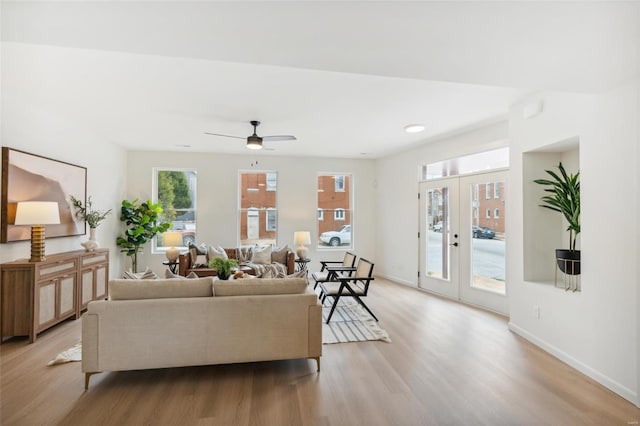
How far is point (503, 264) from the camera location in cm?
467

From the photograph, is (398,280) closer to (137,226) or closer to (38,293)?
(137,226)

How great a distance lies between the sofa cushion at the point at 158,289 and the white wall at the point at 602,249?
340 centimetres

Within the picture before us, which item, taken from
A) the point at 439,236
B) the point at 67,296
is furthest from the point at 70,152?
the point at 439,236

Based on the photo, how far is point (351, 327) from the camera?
3955 mm

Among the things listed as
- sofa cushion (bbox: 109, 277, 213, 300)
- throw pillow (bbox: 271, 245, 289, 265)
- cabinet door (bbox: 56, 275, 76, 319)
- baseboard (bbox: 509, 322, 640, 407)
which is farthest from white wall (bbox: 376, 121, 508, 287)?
cabinet door (bbox: 56, 275, 76, 319)

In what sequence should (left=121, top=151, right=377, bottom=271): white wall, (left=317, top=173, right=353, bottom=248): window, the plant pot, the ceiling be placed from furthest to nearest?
1. (left=317, top=173, right=353, bottom=248): window
2. (left=121, top=151, right=377, bottom=271): white wall
3. the plant pot
4. the ceiling

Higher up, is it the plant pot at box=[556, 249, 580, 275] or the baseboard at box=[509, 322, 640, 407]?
the plant pot at box=[556, 249, 580, 275]

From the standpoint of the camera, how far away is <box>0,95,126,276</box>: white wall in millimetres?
3656

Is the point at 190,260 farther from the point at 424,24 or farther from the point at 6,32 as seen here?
the point at 424,24

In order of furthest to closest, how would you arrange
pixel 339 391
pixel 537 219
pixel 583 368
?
pixel 537 219 < pixel 583 368 < pixel 339 391

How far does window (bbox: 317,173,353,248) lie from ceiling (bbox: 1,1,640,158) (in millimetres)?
3387

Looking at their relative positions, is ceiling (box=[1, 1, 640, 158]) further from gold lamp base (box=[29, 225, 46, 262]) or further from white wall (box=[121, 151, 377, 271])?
white wall (box=[121, 151, 377, 271])

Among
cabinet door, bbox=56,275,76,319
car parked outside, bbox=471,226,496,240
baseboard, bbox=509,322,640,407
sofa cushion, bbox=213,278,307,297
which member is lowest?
baseboard, bbox=509,322,640,407

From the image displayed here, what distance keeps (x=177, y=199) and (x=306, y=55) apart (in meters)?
5.81
